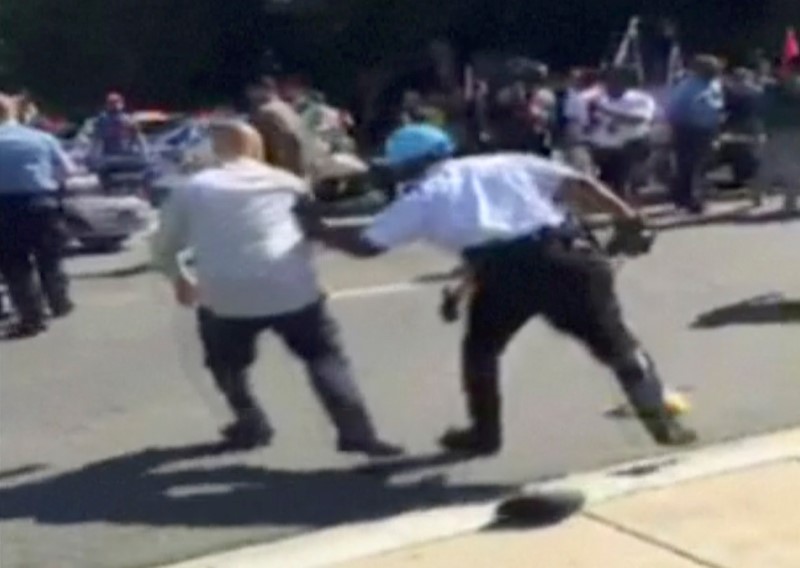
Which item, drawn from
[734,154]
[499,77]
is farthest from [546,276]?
[499,77]

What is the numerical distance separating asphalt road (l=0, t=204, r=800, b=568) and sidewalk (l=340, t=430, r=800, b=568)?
792 mm

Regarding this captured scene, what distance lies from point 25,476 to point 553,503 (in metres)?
2.62

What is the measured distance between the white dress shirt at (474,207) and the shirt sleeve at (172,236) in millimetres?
927

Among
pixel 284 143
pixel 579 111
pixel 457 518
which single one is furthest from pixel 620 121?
pixel 457 518

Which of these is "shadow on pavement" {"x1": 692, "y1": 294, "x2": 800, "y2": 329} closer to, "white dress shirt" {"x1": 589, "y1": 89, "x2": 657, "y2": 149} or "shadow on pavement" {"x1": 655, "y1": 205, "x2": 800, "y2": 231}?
"shadow on pavement" {"x1": 655, "y1": 205, "x2": 800, "y2": 231}

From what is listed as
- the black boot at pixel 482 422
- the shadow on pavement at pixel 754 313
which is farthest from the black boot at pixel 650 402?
the shadow on pavement at pixel 754 313

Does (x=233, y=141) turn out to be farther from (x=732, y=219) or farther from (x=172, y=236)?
(x=732, y=219)

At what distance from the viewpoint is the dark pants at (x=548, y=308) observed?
8.59 metres

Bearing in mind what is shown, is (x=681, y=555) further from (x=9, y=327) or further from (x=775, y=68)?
(x=775, y=68)

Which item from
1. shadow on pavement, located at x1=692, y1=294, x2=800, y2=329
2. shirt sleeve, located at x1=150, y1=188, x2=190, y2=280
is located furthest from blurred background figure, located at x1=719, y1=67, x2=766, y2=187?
shirt sleeve, located at x1=150, y1=188, x2=190, y2=280

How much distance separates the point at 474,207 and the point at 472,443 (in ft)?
3.73

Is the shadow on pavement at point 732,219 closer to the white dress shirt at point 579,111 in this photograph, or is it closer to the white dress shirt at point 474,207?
the white dress shirt at point 579,111

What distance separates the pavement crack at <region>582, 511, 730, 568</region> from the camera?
7.09 metres

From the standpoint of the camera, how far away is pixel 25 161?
1381cm
